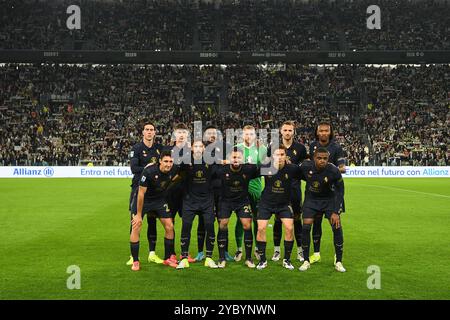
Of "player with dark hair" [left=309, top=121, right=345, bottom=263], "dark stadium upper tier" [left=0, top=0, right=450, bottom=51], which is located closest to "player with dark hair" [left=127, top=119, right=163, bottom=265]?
"player with dark hair" [left=309, top=121, right=345, bottom=263]

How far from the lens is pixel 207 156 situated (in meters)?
7.99

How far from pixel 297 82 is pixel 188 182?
3509cm

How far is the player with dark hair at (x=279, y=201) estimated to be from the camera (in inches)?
304

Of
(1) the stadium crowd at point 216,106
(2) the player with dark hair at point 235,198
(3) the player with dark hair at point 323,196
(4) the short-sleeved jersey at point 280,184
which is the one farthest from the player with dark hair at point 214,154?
(1) the stadium crowd at point 216,106

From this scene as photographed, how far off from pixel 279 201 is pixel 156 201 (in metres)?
2.01

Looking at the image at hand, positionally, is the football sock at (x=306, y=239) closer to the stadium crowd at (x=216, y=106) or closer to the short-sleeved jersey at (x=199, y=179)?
the short-sleeved jersey at (x=199, y=179)

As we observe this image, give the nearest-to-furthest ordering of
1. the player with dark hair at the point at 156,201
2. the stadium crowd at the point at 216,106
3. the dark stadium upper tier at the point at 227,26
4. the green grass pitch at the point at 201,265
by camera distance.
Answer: the green grass pitch at the point at 201,265
the player with dark hair at the point at 156,201
the stadium crowd at the point at 216,106
the dark stadium upper tier at the point at 227,26

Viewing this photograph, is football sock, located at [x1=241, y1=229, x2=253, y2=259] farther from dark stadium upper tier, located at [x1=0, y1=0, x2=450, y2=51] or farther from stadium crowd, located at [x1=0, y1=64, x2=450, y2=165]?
dark stadium upper tier, located at [x1=0, y1=0, x2=450, y2=51]

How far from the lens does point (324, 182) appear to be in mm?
7707

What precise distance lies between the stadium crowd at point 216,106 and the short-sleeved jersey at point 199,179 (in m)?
23.4

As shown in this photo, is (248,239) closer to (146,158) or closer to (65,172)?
(146,158)

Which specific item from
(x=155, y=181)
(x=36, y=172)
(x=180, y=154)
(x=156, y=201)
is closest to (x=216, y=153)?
(x=180, y=154)

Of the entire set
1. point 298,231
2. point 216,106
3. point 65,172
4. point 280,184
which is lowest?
point 298,231

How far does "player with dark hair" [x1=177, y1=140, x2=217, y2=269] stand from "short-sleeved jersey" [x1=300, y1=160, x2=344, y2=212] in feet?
5.06
